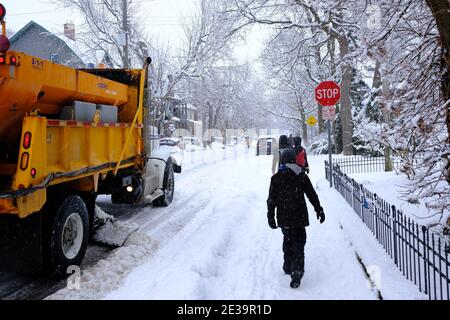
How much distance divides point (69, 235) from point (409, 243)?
13.3 feet

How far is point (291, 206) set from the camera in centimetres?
509

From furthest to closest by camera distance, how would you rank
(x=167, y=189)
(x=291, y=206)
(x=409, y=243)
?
(x=167, y=189) < (x=291, y=206) < (x=409, y=243)

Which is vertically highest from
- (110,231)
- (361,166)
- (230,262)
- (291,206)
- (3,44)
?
(3,44)

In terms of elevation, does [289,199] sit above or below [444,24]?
below

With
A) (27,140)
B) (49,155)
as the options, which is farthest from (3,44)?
(49,155)

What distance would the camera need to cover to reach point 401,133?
6.03 m

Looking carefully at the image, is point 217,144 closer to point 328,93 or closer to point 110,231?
point 328,93

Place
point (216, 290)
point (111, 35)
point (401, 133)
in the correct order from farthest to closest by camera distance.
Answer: point (111, 35)
point (401, 133)
point (216, 290)

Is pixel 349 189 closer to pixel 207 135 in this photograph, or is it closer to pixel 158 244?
pixel 158 244
